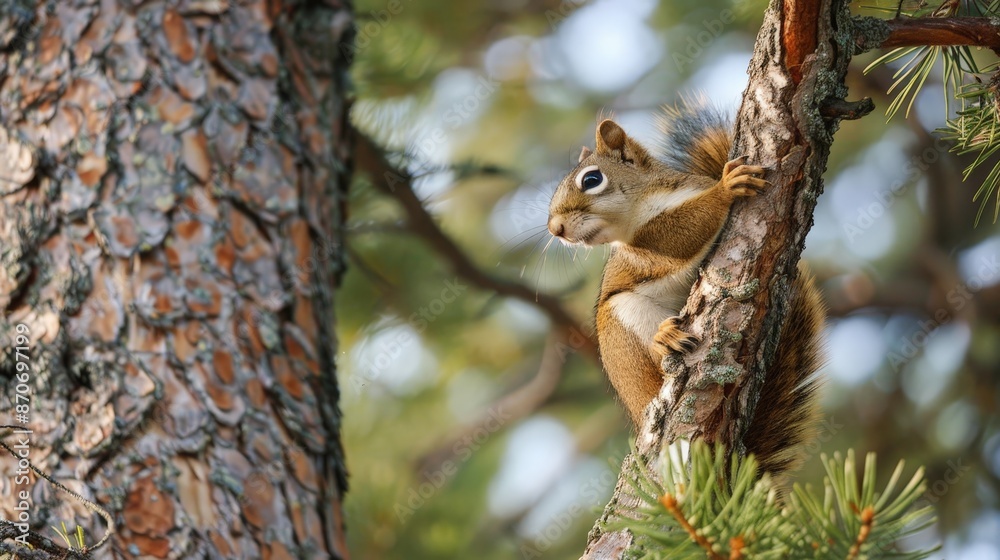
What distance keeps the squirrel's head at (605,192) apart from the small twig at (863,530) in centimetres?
103

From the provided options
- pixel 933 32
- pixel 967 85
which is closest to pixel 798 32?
pixel 933 32

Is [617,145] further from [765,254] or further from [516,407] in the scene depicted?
[516,407]

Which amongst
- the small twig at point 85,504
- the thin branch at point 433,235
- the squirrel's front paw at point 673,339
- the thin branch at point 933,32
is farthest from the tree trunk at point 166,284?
the thin branch at point 933,32

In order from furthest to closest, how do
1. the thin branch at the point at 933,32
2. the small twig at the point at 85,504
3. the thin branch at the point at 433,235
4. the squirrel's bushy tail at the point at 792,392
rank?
the thin branch at the point at 433,235 → the squirrel's bushy tail at the point at 792,392 → the thin branch at the point at 933,32 → the small twig at the point at 85,504

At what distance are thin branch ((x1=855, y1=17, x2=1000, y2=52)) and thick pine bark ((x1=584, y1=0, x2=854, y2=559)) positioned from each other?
0.04m

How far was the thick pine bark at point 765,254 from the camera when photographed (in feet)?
3.81

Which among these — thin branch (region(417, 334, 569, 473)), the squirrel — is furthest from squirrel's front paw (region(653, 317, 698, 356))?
thin branch (region(417, 334, 569, 473))

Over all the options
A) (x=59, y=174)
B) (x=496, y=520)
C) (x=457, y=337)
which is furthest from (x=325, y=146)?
(x=496, y=520)

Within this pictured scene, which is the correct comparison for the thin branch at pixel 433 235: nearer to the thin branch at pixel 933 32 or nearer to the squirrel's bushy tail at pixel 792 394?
the squirrel's bushy tail at pixel 792 394

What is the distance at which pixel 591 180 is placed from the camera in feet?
5.99

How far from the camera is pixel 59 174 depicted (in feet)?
4.61

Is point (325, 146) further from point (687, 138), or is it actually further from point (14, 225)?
point (687, 138)

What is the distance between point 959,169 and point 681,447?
277 centimetres

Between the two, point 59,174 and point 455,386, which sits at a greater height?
point 455,386
